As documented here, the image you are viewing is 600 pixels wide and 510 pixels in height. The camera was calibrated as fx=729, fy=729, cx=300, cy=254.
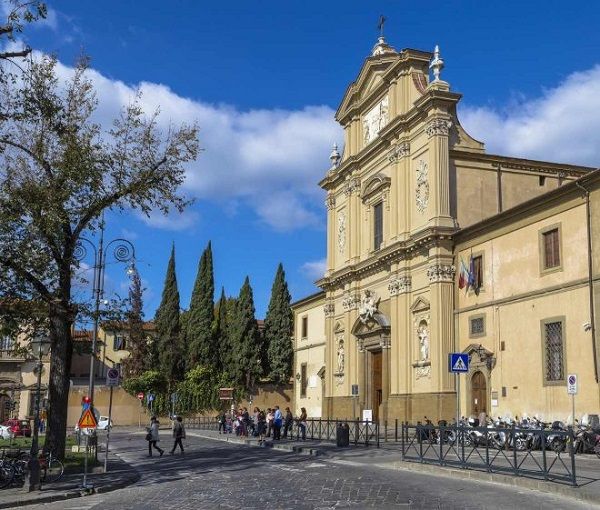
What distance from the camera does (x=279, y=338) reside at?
64.3 metres

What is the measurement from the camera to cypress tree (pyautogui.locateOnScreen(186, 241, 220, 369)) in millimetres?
62688

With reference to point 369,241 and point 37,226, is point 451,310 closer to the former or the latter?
point 369,241

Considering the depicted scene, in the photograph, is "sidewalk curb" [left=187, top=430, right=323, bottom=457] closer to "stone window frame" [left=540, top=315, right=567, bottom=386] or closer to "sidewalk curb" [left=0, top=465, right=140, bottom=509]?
"sidewalk curb" [left=0, top=465, right=140, bottom=509]

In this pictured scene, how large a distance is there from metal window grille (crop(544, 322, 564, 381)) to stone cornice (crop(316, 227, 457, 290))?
8155 millimetres

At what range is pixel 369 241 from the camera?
42094 mm

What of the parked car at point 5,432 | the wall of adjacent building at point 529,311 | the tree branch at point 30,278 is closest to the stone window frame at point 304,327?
the parked car at point 5,432

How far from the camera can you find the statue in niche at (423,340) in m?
34.3

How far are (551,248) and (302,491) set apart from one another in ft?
54.2

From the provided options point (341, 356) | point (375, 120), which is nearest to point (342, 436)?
point (341, 356)

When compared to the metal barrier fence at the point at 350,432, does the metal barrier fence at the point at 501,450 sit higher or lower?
higher

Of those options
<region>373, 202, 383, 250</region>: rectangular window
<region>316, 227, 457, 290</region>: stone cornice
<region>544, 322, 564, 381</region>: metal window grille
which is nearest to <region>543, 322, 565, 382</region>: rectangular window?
<region>544, 322, 564, 381</region>: metal window grille

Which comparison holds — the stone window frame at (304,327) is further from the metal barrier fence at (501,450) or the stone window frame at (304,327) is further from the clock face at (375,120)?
the metal barrier fence at (501,450)

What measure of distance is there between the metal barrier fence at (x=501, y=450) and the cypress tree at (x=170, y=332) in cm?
4531

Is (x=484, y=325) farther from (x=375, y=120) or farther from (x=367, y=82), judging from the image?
(x=367, y=82)
